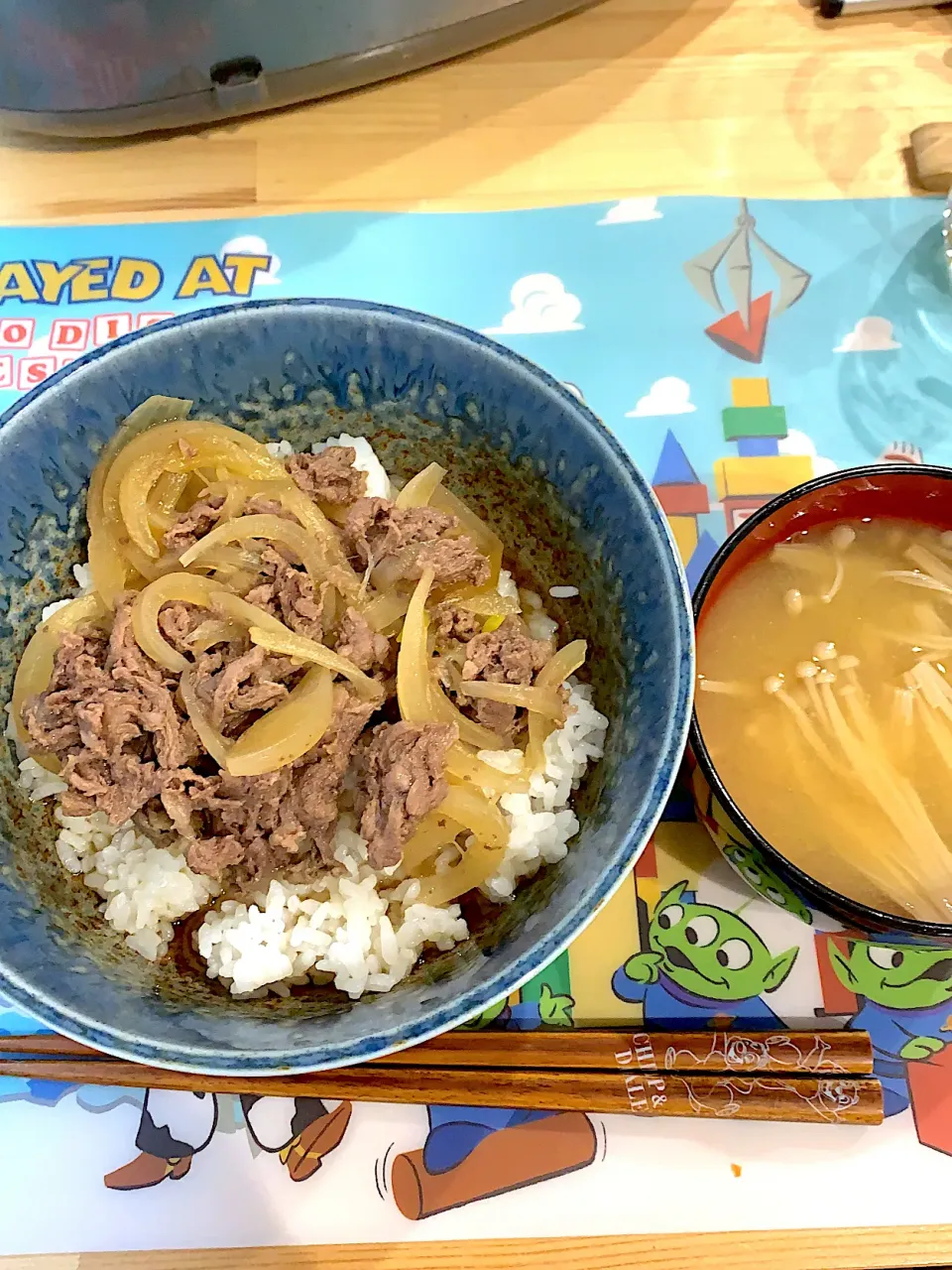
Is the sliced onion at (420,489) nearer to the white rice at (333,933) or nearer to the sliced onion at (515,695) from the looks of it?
the sliced onion at (515,695)

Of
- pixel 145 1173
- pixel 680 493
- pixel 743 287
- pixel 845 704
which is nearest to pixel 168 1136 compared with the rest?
pixel 145 1173

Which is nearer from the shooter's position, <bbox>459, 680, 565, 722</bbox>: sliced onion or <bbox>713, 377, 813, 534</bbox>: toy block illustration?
<bbox>459, 680, 565, 722</bbox>: sliced onion

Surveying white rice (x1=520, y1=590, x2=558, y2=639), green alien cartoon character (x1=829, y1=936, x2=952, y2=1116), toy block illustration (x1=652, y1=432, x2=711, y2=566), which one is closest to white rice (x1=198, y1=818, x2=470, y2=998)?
white rice (x1=520, y1=590, x2=558, y2=639)

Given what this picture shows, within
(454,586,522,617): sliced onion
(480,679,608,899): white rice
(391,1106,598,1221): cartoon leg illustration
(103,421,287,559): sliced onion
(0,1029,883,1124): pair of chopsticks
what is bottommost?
(391,1106,598,1221): cartoon leg illustration

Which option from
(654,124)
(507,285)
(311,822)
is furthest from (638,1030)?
(654,124)

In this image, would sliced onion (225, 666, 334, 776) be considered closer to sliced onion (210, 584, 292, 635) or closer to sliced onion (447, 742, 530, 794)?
sliced onion (210, 584, 292, 635)

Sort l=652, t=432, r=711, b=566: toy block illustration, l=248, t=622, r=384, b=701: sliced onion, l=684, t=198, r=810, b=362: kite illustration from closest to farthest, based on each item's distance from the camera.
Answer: l=248, t=622, r=384, b=701: sliced onion → l=652, t=432, r=711, b=566: toy block illustration → l=684, t=198, r=810, b=362: kite illustration

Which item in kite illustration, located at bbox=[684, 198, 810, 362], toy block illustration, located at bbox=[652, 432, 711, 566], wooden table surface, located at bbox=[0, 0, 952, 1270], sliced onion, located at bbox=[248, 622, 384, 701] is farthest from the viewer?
wooden table surface, located at bbox=[0, 0, 952, 1270]

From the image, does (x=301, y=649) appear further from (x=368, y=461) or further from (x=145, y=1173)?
(x=145, y=1173)
